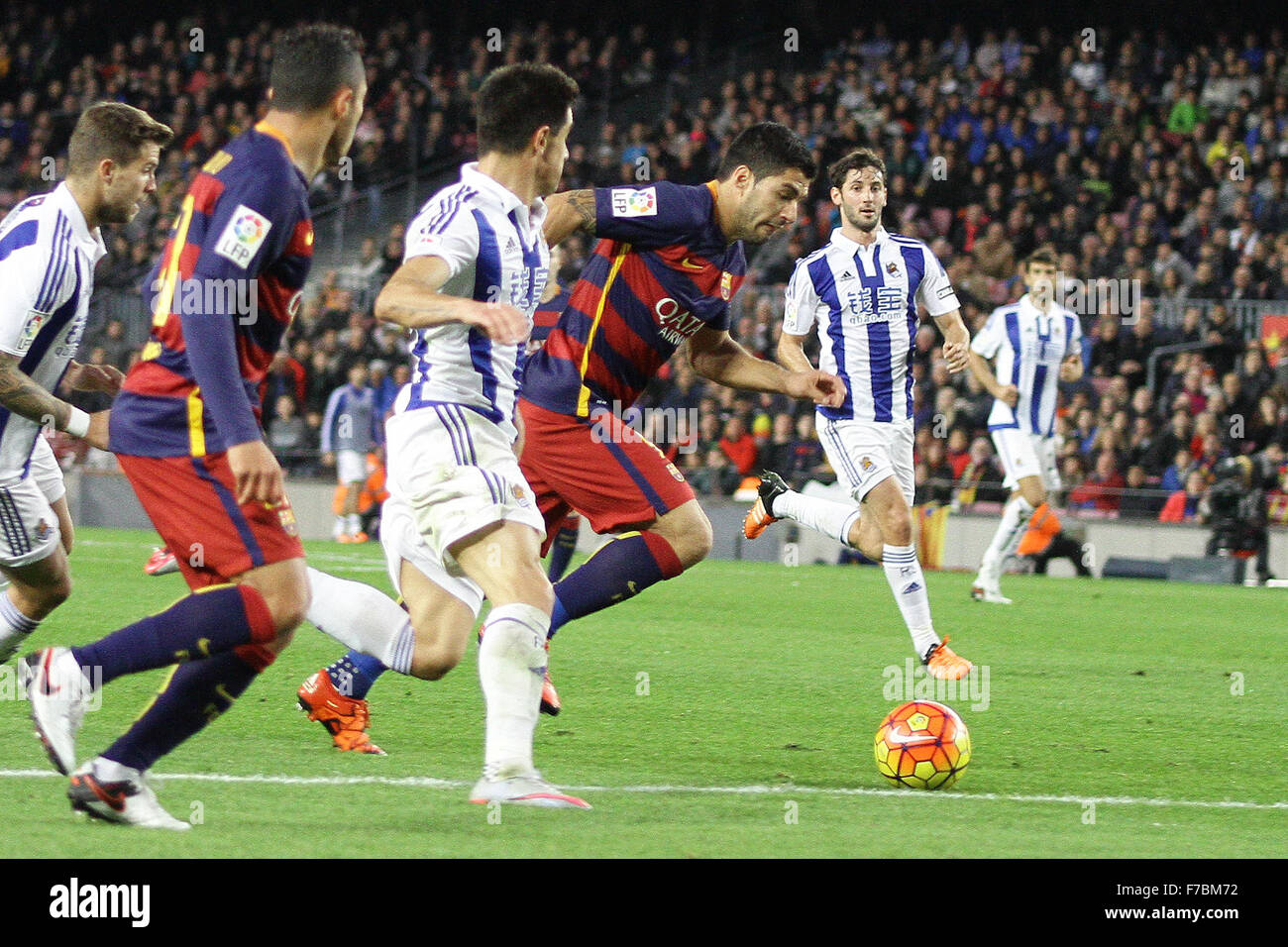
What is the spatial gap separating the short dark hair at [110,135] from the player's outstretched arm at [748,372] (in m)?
2.28

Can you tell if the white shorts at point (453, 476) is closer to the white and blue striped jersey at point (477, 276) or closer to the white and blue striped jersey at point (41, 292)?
the white and blue striped jersey at point (477, 276)

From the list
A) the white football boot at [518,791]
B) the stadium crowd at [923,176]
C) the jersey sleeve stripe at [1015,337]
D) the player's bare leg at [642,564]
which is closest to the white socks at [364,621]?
the white football boot at [518,791]

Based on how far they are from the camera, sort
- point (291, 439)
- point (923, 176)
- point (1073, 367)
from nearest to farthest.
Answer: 1. point (1073, 367)
2. point (291, 439)
3. point (923, 176)

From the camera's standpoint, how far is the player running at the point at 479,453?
479 cm

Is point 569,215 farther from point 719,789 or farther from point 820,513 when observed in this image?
point 820,513

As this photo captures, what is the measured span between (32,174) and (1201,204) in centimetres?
1762

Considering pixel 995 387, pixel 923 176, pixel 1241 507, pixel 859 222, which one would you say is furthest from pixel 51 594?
pixel 923 176

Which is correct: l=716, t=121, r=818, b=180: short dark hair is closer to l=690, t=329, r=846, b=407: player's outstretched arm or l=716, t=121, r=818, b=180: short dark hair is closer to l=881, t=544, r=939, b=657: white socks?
l=690, t=329, r=846, b=407: player's outstretched arm

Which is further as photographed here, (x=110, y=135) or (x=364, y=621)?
(x=110, y=135)

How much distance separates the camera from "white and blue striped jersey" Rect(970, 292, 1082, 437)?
1427 centimetres

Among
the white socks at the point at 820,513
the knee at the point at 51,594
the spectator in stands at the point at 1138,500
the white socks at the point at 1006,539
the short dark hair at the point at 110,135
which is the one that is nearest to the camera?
the short dark hair at the point at 110,135

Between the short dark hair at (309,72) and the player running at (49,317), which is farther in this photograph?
the player running at (49,317)

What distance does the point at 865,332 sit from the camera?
9.88 m

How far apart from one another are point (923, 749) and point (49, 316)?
347 centimetres
